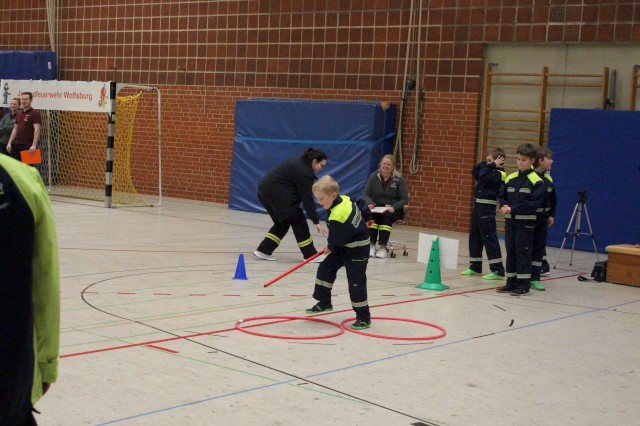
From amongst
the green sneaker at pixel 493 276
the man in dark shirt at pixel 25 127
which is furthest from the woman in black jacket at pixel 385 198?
the man in dark shirt at pixel 25 127

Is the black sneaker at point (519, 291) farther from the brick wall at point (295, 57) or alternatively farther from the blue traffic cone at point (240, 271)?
the brick wall at point (295, 57)

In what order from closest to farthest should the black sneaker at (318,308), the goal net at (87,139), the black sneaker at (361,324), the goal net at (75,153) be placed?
1. the black sneaker at (361,324)
2. the black sneaker at (318,308)
3. the goal net at (87,139)
4. the goal net at (75,153)

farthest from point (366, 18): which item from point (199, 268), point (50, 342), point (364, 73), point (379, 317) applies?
point (50, 342)

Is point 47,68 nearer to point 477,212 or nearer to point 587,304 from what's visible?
point 477,212

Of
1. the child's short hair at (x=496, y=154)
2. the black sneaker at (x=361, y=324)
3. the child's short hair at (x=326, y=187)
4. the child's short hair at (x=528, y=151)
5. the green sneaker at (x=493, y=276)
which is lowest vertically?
the green sneaker at (x=493, y=276)

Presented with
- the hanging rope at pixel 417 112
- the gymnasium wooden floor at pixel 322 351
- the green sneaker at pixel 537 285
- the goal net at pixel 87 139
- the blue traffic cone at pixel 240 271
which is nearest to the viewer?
the gymnasium wooden floor at pixel 322 351

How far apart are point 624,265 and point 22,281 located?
9.96m

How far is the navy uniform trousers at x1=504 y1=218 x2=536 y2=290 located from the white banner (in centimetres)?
1007

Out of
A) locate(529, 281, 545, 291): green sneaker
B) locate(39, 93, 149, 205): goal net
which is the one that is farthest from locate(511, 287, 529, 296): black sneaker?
locate(39, 93, 149, 205): goal net

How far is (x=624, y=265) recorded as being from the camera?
37.7 feet

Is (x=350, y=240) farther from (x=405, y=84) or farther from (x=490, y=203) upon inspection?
(x=405, y=84)

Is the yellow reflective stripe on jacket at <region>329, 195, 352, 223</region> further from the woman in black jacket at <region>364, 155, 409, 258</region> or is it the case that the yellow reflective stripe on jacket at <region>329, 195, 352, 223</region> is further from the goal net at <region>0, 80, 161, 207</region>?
the goal net at <region>0, 80, 161, 207</region>

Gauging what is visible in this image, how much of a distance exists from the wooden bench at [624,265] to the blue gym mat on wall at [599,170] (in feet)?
9.43

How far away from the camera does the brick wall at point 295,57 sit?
53.2ft
